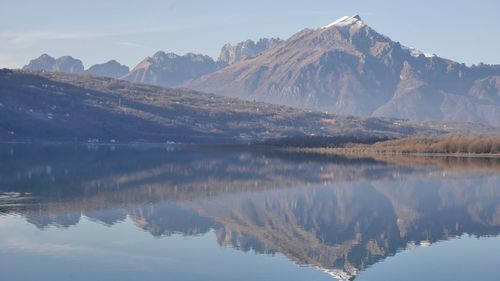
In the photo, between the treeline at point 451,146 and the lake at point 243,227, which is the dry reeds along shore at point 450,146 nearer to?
the treeline at point 451,146

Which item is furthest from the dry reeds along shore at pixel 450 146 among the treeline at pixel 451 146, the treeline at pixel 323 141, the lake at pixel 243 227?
the lake at pixel 243 227

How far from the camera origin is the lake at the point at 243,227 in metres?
32.1

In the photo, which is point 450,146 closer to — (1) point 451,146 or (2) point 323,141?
(1) point 451,146

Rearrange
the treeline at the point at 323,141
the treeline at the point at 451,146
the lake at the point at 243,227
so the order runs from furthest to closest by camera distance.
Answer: the treeline at the point at 323,141
the treeline at the point at 451,146
the lake at the point at 243,227

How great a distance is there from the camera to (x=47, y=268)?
31.2 meters

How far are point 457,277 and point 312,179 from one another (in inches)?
1731

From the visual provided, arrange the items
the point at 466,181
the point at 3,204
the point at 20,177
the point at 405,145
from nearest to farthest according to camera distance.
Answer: the point at 3,204
the point at 20,177
the point at 466,181
the point at 405,145

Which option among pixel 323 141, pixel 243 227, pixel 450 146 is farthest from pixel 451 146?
pixel 243 227

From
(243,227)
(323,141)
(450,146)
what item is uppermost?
(450,146)

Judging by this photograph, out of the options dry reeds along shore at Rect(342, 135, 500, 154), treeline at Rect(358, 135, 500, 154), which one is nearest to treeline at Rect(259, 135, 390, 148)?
dry reeds along shore at Rect(342, 135, 500, 154)

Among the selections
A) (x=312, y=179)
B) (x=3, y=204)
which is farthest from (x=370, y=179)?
(x=3, y=204)

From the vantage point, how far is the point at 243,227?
4325cm

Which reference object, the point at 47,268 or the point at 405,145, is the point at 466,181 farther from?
the point at 405,145

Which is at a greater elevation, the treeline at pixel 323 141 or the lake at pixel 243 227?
the lake at pixel 243 227
